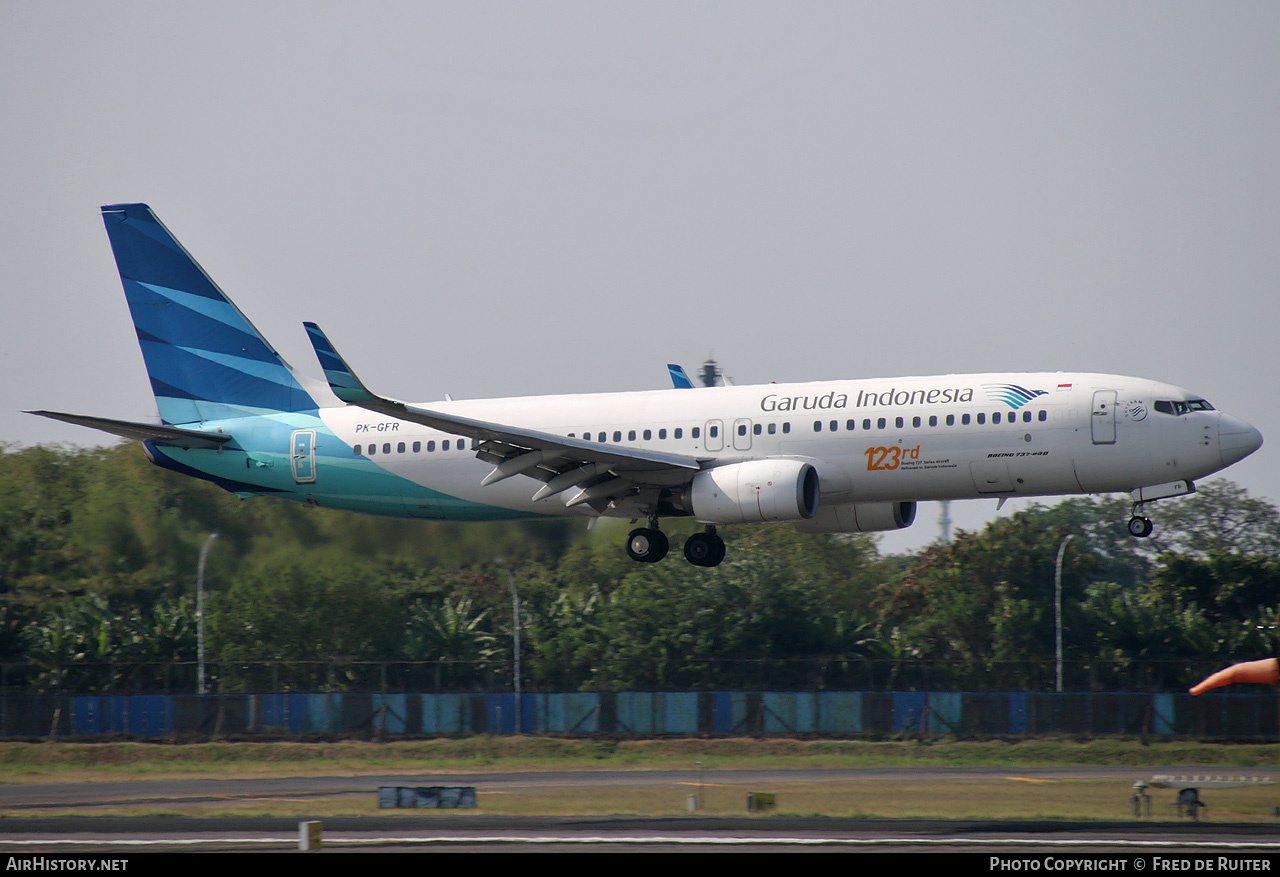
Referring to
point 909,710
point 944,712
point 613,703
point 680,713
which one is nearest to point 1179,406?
point 944,712

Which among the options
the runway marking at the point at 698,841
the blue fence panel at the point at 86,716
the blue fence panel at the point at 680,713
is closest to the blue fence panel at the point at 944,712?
the blue fence panel at the point at 680,713

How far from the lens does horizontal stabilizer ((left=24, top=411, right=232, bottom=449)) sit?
3550 cm

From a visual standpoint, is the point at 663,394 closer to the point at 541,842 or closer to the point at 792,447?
the point at 792,447

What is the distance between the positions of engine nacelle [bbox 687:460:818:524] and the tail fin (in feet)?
42.0

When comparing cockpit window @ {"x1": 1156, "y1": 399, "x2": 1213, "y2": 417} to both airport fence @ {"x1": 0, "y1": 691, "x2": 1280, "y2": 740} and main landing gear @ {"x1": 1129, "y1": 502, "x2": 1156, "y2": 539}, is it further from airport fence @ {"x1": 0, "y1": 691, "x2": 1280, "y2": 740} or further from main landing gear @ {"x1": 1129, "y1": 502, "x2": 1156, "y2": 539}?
airport fence @ {"x1": 0, "y1": 691, "x2": 1280, "y2": 740}

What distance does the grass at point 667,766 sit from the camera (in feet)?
110

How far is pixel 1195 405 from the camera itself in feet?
110

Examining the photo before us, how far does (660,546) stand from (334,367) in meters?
10.3

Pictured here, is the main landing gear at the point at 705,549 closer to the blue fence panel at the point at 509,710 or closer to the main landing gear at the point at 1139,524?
the main landing gear at the point at 1139,524

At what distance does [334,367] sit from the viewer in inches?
1240

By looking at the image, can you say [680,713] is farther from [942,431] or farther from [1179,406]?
[1179,406]

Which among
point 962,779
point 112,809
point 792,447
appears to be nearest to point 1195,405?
point 792,447

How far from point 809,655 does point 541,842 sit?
31.3 meters

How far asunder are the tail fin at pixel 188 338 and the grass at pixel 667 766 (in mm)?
11395
